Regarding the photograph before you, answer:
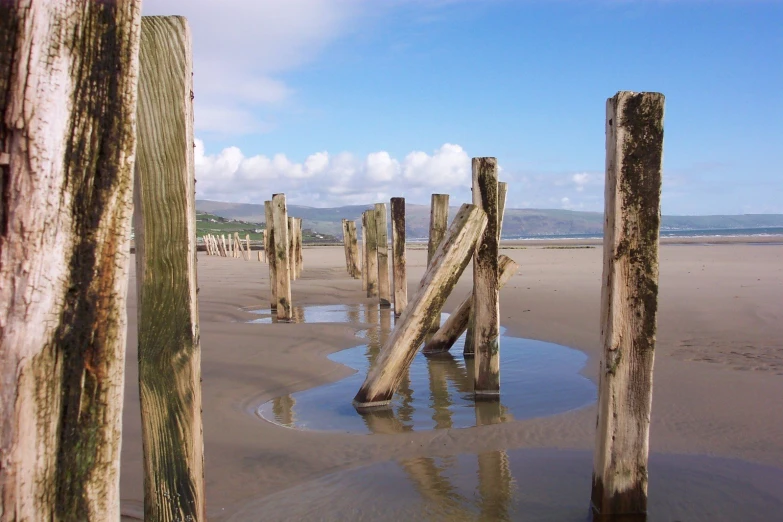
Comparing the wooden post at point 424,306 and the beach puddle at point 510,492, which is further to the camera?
the wooden post at point 424,306

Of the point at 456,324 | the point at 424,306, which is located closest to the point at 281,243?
the point at 456,324

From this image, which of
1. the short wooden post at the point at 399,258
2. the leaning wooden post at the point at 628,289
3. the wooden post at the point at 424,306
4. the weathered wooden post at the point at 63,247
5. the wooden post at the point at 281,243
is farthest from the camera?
the short wooden post at the point at 399,258

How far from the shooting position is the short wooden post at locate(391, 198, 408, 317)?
35.5ft

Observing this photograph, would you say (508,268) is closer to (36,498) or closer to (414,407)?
(414,407)

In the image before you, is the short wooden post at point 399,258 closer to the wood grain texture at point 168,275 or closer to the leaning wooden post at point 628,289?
the leaning wooden post at point 628,289

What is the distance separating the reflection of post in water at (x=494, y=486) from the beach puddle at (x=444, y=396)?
2.52ft

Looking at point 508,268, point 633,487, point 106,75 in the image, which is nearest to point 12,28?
point 106,75

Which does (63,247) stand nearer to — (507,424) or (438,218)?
(507,424)

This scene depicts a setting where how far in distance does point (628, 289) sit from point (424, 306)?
7.05 ft

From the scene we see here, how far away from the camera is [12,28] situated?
1.38 meters

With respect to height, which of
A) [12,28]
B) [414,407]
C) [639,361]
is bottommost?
[414,407]

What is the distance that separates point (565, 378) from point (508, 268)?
1448 mm

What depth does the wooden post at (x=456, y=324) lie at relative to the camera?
738 cm

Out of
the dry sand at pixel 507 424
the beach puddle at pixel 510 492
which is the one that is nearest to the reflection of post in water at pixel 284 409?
the dry sand at pixel 507 424
